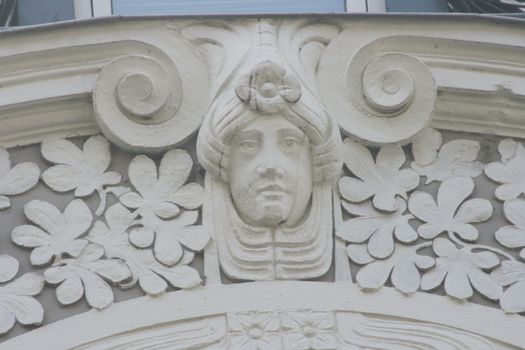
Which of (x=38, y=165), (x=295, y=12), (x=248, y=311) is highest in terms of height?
(x=295, y=12)

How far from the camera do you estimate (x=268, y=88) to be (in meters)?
6.52

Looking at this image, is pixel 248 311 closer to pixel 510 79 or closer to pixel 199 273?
pixel 199 273

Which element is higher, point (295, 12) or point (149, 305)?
point (295, 12)

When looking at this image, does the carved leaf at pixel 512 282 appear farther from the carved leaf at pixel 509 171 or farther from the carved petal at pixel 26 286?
the carved petal at pixel 26 286

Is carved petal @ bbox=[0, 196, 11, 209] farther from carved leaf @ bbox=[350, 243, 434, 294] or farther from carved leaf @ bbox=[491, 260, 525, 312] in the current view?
carved leaf @ bbox=[491, 260, 525, 312]

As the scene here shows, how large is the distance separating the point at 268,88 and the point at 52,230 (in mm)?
634

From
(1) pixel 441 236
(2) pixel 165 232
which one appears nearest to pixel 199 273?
(2) pixel 165 232

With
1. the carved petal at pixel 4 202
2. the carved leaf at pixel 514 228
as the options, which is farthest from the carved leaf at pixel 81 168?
the carved leaf at pixel 514 228

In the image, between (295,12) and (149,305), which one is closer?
(149,305)

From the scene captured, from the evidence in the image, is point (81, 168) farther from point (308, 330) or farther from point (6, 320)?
point (308, 330)

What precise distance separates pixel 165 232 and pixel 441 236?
69 cm

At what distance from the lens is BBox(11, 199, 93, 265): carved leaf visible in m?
6.47

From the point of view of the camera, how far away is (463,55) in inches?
267

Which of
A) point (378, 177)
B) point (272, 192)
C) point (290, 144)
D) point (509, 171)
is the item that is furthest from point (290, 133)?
point (509, 171)
